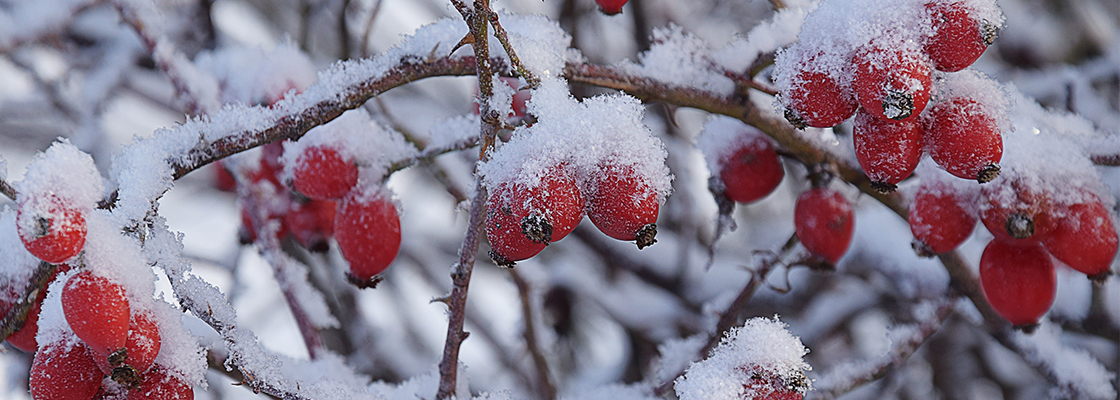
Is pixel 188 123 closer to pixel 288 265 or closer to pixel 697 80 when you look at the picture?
pixel 288 265

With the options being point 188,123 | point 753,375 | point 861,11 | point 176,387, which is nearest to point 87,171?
point 188,123

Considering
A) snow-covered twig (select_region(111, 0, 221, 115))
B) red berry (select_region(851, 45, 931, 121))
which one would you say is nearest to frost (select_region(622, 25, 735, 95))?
red berry (select_region(851, 45, 931, 121))

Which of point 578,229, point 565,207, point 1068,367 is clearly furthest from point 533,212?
point 578,229

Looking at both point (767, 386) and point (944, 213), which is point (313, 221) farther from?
point (944, 213)

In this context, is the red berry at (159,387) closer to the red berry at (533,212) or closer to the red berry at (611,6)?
the red berry at (533,212)

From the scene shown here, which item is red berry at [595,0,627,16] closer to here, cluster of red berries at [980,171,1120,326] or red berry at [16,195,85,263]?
cluster of red berries at [980,171,1120,326]
